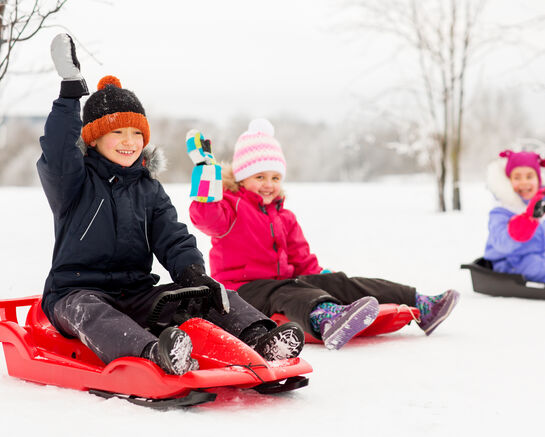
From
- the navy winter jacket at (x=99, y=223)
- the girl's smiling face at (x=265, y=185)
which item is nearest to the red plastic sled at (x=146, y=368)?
the navy winter jacket at (x=99, y=223)

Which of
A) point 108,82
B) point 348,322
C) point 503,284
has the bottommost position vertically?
point 503,284

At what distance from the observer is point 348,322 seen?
8.97 feet

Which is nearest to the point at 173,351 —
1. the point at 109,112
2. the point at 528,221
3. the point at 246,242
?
the point at 109,112

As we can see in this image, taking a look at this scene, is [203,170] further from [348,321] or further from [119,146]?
[348,321]

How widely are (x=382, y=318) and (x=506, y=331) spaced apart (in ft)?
→ 2.32

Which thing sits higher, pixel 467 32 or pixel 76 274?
pixel 467 32

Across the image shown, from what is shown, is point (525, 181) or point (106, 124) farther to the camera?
point (525, 181)

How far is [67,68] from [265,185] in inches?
57.8

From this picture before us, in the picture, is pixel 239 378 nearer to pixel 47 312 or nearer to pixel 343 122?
pixel 47 312

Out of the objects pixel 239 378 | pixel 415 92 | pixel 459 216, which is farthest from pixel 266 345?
pixel 415 92

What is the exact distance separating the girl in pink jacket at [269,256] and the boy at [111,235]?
1.07ft

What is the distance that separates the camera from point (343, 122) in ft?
40.5

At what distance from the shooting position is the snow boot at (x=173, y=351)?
188cm

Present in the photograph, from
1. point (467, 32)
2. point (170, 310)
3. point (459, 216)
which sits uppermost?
point (467, 32)
